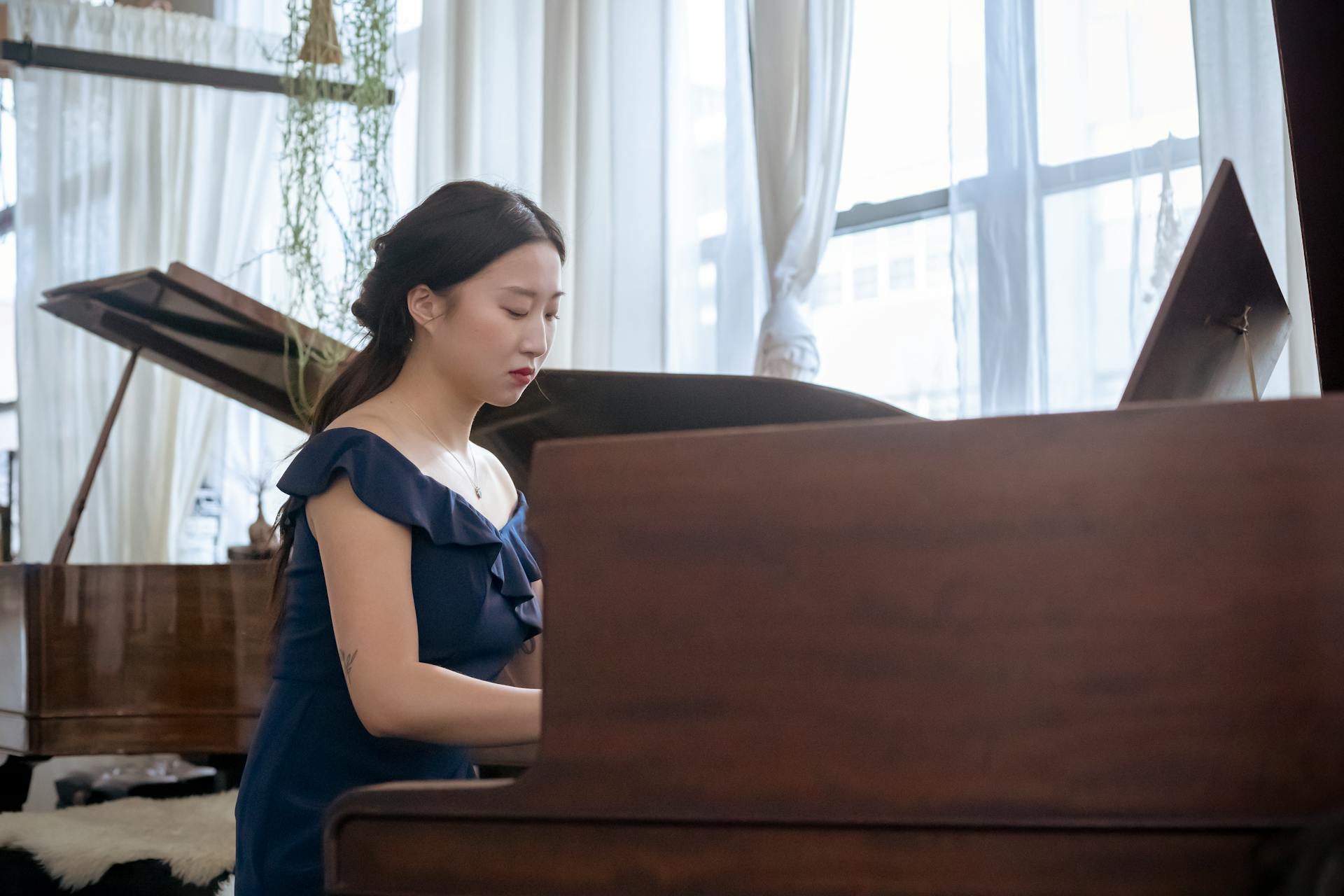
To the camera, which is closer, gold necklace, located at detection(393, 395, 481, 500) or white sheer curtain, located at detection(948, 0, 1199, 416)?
gold necklace, located at detection(393, 395, 481, 500)

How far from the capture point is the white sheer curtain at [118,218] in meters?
4.70

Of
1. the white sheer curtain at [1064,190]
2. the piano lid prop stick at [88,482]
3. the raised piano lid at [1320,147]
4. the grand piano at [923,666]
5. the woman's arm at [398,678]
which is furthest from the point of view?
the piano lid prop stick at [88,482]

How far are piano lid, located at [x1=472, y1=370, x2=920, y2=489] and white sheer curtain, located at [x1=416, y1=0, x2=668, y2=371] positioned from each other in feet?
3.93

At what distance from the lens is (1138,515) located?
781 mm

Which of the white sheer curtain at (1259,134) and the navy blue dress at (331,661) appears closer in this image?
the navy blue dress at (331,661)

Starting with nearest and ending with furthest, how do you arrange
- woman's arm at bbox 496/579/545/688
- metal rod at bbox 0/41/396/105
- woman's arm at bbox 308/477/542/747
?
1. woman's arm at bbox 308/477/542/747
2. woman's arm at bbox 496/579/545/688
3. metal rod at bbox 0/41/396/105

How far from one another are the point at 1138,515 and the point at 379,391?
105cm

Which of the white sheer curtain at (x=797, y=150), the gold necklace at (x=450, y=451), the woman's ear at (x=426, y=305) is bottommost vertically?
the gold necklace at (x=450, y=451)

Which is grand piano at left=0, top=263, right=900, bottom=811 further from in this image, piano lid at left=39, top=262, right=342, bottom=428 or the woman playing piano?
the woman playing piano

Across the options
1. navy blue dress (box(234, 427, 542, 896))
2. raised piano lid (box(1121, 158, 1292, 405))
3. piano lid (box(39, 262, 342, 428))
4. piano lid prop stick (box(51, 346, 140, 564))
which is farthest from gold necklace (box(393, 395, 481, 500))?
piano lid prop stick (box(51, 346, 140, 564))

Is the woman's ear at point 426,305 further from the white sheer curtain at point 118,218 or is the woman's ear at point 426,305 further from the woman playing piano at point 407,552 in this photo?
the white sheer curtain at point 118,218

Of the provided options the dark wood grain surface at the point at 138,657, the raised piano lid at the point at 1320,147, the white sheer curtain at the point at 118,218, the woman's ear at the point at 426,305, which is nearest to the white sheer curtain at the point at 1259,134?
the raised piano lid at the point at 1320,147

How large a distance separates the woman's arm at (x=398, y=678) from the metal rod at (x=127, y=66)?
266 cm

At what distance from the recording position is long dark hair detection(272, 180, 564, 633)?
1474mm
